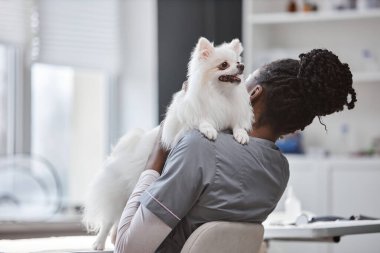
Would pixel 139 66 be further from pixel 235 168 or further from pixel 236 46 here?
pixel 235 168

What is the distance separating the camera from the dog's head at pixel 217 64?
174 centimetres

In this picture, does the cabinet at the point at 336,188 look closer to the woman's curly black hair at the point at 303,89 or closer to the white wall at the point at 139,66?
the white wall at the point at 139,66

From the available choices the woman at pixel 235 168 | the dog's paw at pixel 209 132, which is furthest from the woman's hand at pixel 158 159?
the dog's paw at pixel 209 132

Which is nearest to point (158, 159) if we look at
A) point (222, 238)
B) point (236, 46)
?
point (222, 238)

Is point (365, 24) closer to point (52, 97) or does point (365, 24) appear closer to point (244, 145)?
point (52, 97)

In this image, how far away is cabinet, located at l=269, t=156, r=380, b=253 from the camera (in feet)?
13.7

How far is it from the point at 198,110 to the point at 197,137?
16 centimetres

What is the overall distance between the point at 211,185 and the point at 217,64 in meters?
0.35

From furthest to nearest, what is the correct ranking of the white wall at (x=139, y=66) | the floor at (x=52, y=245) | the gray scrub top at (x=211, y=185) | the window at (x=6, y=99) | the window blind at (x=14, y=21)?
the white wall at (x=139, y=66)
the window at (x=6, y=99)
the window blind at (x=14, y=21)
the floor at (x=52, y=245)
the gray scrub top at (x=211, y=185)

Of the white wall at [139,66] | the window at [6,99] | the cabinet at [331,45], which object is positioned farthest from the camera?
the white wall at [139,66]

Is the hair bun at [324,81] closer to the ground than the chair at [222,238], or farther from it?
farther from it

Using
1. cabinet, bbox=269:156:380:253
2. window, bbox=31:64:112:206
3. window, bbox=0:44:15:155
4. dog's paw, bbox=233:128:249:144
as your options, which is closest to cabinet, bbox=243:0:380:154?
cabinet, bbox=269:156:380:253

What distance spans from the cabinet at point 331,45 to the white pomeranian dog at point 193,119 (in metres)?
2.68

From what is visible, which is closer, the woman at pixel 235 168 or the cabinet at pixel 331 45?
the woman at pixel 235 168
